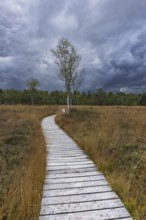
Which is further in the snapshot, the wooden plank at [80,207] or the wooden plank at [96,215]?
the wooden plank at [80,207]

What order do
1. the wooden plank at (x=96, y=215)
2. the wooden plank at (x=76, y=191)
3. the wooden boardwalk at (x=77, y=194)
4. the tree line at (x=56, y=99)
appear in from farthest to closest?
the tree line at (x=56, y=99), the wooden plank at (x=76, y=191), the wooden boardwalk at (x=77, y=194), the wooden plank at (x=96, y=215)

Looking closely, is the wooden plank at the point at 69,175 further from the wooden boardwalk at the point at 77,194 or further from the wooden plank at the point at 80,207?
the wooden plank at the point at 80,207

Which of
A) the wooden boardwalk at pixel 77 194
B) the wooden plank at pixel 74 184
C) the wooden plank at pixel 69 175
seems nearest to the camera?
the wooden boardwalk at pixel 77 194

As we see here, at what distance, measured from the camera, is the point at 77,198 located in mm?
4082

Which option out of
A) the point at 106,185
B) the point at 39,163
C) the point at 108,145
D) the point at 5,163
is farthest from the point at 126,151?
the point at 5,163

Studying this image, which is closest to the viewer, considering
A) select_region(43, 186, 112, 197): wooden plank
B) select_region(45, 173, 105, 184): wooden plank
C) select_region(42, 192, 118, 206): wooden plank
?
select_region(42, 192, 118, 206): wooden plank

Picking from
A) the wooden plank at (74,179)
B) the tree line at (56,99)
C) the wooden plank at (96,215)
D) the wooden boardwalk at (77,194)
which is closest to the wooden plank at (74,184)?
the wooden boardwalk at (77,194)

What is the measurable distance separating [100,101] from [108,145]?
71288mm

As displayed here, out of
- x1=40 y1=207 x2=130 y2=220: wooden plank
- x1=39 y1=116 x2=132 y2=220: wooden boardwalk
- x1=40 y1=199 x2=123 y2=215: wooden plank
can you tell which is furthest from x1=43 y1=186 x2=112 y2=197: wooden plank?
x1=40 y1=207 x2=130 y2=220: wooden plank

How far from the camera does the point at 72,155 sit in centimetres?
717

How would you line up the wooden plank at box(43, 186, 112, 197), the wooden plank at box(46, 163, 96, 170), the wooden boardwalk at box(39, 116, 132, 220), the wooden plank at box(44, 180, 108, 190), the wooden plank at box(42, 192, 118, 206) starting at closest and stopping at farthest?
the wooden boardwalk at box(39, 116, 132, 220), the wooden plank at box(42, 192, 118, 206), the wooden plank at box(43, 186, 112, 197), the wooden plank at box(44, 180, 108, 190), the wooden plank at box(46, 163, 96, 170)

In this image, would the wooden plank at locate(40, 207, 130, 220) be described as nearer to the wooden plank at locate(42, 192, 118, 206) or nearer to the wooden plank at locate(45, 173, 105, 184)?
the wooden plank at locate(42, 192, 118, 206)

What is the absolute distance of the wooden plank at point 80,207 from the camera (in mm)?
3658

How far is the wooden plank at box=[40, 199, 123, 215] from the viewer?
3.66 metres
